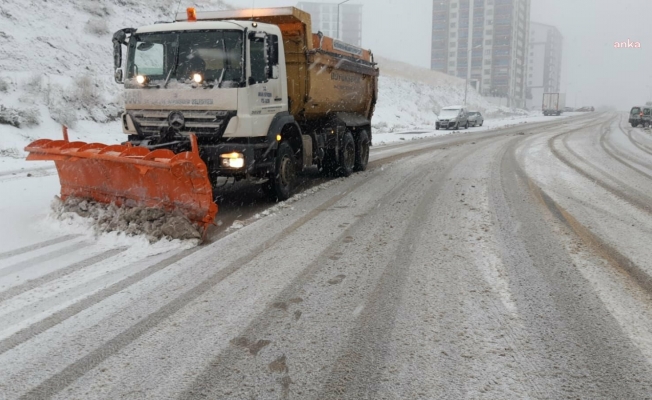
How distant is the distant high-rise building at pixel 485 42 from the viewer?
132 m

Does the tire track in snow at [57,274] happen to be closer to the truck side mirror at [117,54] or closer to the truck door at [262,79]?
the truck door at [262,79]

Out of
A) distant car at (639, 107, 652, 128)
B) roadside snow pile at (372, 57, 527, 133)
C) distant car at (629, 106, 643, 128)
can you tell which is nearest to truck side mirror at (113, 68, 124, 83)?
roadside snow pile at (372, 57, 527, 133)

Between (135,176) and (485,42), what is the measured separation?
142 meters

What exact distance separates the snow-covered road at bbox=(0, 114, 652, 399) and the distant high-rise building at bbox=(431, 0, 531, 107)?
12589cm

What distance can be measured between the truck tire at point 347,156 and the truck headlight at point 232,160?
405 cm

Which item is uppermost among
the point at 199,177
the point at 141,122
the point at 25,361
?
the point at 141,122

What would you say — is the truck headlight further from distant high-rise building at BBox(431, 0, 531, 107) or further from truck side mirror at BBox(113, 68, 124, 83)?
distant high-rise building at BBox(431, 0, 531, 107)

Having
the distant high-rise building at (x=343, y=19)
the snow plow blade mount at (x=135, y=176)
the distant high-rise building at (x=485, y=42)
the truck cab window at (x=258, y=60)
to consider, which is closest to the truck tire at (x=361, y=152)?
the truck cab window at (x=258, y=60)

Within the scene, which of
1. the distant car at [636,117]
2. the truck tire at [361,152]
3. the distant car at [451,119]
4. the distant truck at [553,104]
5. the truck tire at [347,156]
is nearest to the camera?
the truck tire at [347,156]

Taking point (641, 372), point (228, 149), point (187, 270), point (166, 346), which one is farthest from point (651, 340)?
point (228, 149)

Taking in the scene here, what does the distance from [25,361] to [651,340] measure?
3.93m

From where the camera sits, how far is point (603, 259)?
500cm

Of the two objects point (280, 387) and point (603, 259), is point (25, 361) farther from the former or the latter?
point (603, 259)

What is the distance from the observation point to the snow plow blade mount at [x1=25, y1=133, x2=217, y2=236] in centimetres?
568
